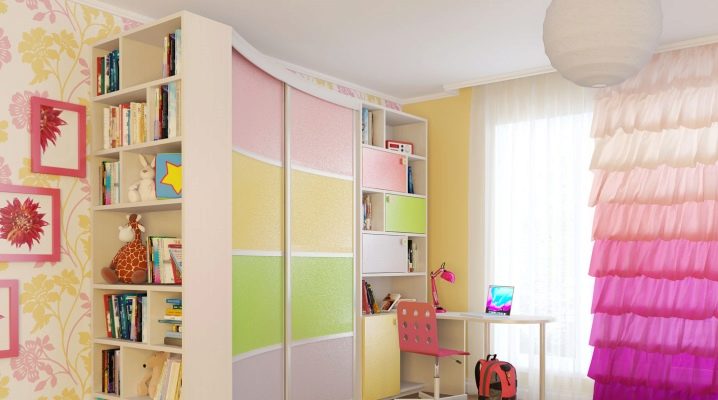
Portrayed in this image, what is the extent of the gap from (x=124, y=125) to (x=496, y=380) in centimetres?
322

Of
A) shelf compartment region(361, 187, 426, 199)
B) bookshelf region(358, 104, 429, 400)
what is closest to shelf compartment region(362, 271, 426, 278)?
bookshelf region(358, 104, 429, 400)

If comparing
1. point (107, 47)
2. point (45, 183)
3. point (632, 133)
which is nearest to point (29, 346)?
point (45, 183)

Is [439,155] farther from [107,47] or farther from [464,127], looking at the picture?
Answer: [107,47]

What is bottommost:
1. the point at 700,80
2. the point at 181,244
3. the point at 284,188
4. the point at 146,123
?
the point at 181,244

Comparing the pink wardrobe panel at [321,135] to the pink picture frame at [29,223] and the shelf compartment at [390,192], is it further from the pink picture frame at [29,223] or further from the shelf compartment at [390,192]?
the pink picture frame at [29,223]

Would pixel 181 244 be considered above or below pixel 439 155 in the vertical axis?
below

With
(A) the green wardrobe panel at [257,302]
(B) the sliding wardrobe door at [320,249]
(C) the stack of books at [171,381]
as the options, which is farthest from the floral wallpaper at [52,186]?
(B) the sliding wardrobe door at [320,249]

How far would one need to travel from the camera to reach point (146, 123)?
352 cm

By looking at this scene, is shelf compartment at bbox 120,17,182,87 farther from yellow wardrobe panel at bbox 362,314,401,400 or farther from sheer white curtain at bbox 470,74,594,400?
sheer white curtain at bbox 470,74,594,400

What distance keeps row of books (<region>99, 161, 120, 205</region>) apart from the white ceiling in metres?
0.98

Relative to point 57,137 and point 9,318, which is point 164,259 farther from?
point 57,137

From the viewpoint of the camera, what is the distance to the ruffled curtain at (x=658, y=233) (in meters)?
4.52

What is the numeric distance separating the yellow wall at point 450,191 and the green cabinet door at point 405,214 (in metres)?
0.19

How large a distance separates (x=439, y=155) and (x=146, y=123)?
3.16 meters
